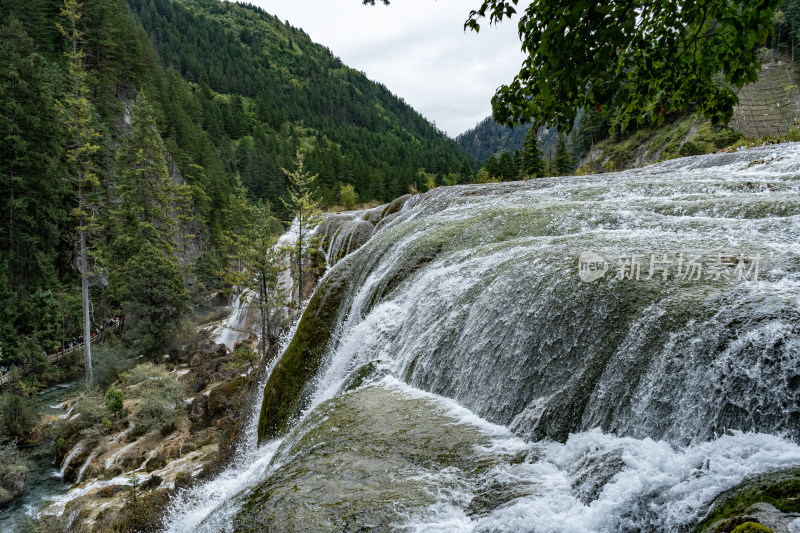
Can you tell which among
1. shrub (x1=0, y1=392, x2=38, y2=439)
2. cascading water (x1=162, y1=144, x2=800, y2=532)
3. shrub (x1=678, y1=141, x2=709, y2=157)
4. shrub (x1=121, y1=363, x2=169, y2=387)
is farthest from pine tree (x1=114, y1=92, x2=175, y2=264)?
shrub (x1=678, y1=141, x2=709, y2=157)

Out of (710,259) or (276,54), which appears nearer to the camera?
(710,259)

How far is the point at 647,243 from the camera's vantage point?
19.4 ft

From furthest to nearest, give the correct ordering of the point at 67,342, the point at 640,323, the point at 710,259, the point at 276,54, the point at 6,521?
the point at 276,54
the point at 67,342
the point at 6,521
the point at 710,259
the point at 640,323

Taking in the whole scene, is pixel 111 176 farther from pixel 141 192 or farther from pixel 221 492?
pixel 221 492

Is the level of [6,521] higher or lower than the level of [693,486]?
lower

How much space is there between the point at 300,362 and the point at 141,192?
3423cm

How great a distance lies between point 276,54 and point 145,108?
140m

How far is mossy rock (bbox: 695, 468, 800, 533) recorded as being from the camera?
6.98ft

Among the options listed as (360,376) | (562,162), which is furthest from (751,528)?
(562,162)

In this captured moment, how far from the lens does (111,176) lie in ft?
120

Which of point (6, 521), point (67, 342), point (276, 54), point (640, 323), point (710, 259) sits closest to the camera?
point (640, 323)

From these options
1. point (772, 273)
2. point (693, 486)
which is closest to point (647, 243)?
point (772, 273)

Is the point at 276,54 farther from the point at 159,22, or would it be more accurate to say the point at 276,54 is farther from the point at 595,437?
the point at 595,437

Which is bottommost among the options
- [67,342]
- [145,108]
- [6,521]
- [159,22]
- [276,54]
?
A: [6,521]
